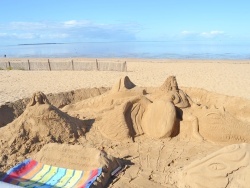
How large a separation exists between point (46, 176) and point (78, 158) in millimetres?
481

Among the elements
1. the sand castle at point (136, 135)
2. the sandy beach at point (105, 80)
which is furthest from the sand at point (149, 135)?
the sandy beach at point (105, 80)

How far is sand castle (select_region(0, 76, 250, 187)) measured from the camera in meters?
4.00

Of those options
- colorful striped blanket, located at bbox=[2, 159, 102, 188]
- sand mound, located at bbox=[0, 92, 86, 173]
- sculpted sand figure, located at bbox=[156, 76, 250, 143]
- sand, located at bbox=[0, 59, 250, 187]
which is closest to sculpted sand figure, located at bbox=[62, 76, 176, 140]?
sand, located at bbox=[0, 59, 250, 187]

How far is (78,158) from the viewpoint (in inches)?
158

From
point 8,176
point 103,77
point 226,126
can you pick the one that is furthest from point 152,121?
point 103,77

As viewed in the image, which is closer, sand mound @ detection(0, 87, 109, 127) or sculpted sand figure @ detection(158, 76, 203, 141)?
sculpted sand figure @ detection(158, 76, 203, 141)

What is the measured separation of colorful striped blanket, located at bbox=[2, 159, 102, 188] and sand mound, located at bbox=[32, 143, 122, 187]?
0.41 feet

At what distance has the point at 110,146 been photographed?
492 cm

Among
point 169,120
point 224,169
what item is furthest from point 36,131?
point 224,169

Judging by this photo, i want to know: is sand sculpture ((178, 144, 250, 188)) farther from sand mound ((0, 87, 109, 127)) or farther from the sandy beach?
the sandy beach

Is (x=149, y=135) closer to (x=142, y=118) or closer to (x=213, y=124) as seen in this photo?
(x=142, y=118)

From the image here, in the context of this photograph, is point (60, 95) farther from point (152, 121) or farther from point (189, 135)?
point (189, 135)

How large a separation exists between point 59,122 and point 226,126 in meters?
2.81

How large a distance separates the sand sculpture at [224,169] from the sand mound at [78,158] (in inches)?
40.0
